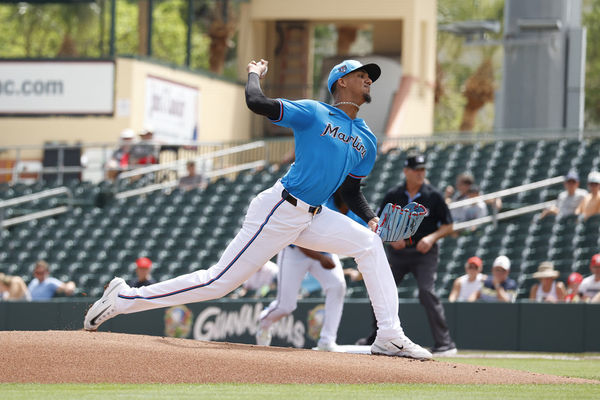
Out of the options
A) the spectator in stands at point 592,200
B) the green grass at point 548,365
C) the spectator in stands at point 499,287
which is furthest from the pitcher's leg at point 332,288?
the spectator in stands at point 592,200

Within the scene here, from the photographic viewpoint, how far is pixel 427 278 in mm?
11398

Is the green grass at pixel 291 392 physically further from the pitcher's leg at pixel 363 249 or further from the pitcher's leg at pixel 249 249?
the pitcher's leg at pixel 249 249

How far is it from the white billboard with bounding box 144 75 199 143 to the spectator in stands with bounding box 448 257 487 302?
1241 cm

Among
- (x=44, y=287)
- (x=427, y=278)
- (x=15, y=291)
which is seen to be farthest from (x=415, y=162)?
(x=15, y=291)

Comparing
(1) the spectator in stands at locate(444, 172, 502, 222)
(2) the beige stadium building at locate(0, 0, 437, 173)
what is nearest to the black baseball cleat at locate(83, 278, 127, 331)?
(1) the spectator in stands at locate(444, 172, 502, 222)

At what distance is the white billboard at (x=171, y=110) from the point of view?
87.0 ft

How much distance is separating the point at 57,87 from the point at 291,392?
2009 cm

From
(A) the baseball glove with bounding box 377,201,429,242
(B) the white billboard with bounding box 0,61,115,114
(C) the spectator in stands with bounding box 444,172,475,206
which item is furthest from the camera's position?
(B) the white billboard with bounding box 0,61,115,114

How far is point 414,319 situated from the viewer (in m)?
14.4

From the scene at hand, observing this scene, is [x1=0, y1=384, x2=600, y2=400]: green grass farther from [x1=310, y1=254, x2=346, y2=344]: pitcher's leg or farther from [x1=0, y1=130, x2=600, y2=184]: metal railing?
[x1=0, y1=130, x2=600, y2=184]: metal railing

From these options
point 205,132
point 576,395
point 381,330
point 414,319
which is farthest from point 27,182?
point 576,395

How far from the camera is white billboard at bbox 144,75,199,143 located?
26.5 meters

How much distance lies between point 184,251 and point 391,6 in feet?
42.9

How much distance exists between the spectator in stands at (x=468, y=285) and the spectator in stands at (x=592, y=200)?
242cm
